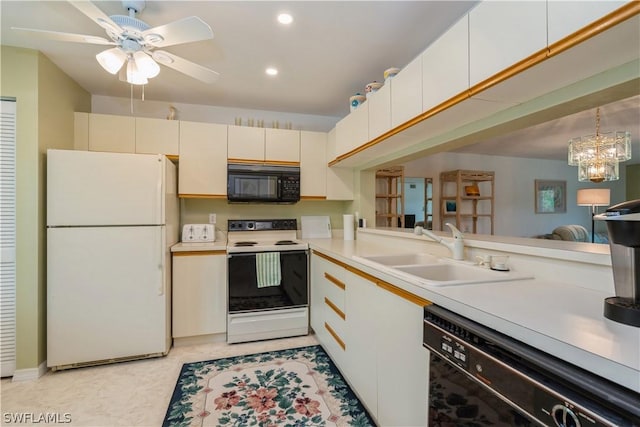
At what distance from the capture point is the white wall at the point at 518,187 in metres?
5.49

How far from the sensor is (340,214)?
3664 mm

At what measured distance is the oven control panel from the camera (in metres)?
3.22

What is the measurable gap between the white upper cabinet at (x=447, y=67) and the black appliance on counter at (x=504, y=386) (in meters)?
1.03

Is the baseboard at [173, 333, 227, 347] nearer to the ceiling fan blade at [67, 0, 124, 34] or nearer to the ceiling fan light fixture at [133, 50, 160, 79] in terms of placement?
the ceiling fan light fixture at [133, 50, 160, 79]

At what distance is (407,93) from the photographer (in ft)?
5.83

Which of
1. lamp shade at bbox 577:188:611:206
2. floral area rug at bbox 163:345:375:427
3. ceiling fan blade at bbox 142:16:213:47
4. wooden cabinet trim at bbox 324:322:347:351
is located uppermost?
ceiling fan blade at bbox 142:16:213:47

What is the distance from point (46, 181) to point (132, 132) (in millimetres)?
803

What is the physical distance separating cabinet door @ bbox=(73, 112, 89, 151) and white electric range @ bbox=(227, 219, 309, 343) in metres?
1.57

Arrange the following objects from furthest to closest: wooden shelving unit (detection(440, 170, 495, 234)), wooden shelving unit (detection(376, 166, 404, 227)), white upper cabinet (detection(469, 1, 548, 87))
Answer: wooden shelving unit (detection(440, 170, 495, 234)), wooden shelving unit (detection(376, 166, 404, 227)), white upper cabinet (detection(469, 1, 548, 87))

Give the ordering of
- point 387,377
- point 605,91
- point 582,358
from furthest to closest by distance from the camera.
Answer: point 387,377
point 605,91
point 582,358

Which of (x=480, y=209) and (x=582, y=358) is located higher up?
(x=480, y=209)

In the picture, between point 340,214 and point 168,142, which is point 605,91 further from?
point 168,142

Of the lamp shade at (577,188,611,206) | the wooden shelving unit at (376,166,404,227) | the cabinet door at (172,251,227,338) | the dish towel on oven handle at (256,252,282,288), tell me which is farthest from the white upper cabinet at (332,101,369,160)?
the lamp shade at (577,188,611,206)

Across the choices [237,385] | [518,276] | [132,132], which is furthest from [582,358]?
[132,132]
